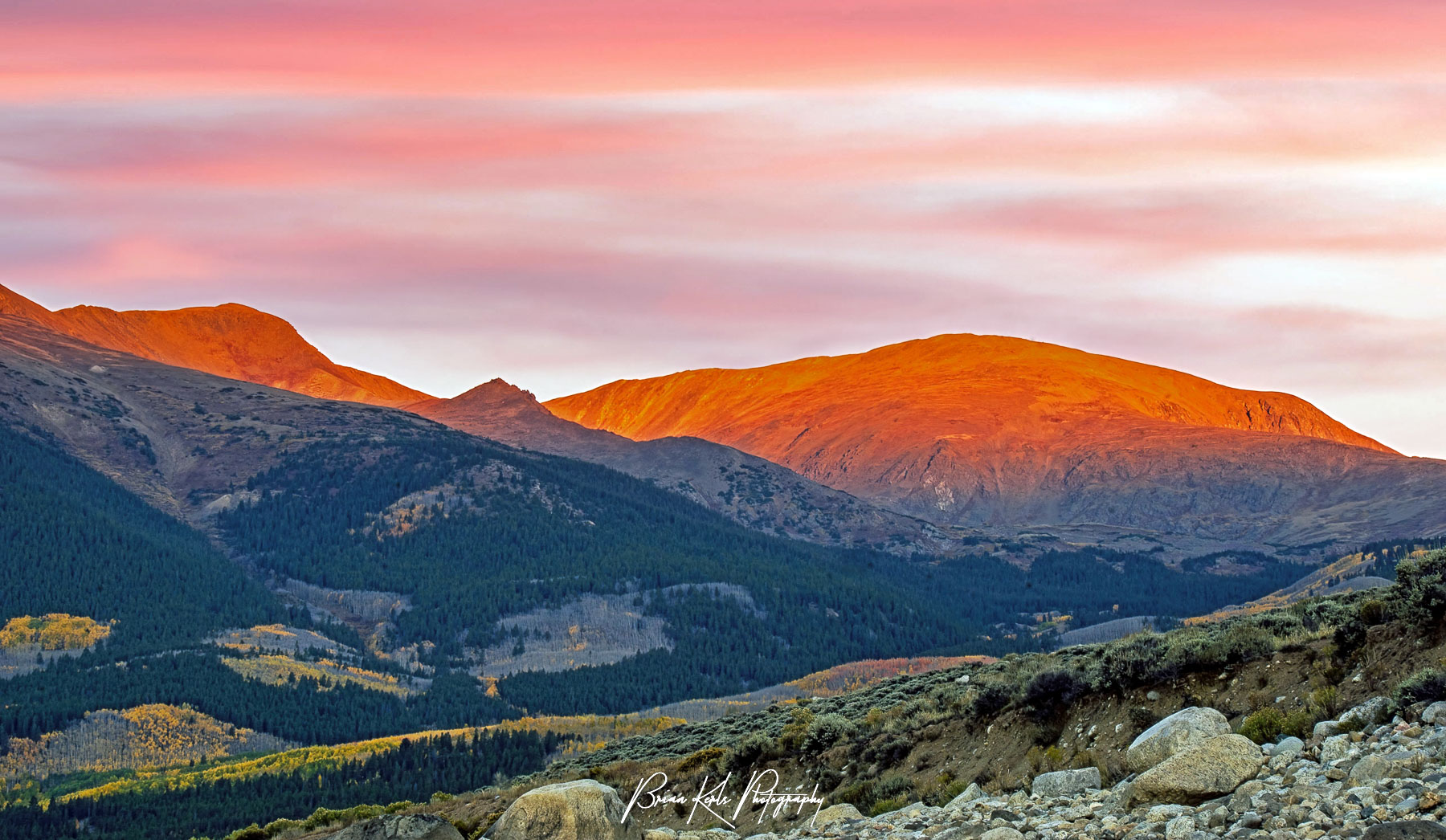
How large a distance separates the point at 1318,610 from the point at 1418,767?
55.7 feet

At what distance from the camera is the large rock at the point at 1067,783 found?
2995cm

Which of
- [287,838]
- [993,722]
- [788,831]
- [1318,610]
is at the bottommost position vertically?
[287,838]

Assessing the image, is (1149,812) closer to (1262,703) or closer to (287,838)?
(1262,703)

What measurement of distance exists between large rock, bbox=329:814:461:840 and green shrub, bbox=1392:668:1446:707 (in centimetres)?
2452

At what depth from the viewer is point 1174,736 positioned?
28.3m

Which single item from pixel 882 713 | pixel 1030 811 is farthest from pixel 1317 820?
pixel 882 713

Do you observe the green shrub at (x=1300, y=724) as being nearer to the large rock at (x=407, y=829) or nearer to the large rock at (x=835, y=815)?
the large rock at (x=835, y=815)

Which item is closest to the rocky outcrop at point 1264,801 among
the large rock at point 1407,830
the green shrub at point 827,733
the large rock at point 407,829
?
the large rock at point 1407,830

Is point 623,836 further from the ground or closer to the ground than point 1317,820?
closer to the ground

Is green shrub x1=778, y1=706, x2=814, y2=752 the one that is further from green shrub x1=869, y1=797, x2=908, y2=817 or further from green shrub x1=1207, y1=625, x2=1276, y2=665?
green shrub x1=1207, y1=625, x2=1276, y2=665

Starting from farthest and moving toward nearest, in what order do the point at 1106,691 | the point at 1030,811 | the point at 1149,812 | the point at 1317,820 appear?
1. the point at 1106,691
2. the point at 1030,811
3. the point at 1149,812
4. the point at 1317,820

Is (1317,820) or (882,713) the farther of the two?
(882,713)

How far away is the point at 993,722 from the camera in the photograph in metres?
40.9

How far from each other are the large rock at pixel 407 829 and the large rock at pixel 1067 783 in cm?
1649
